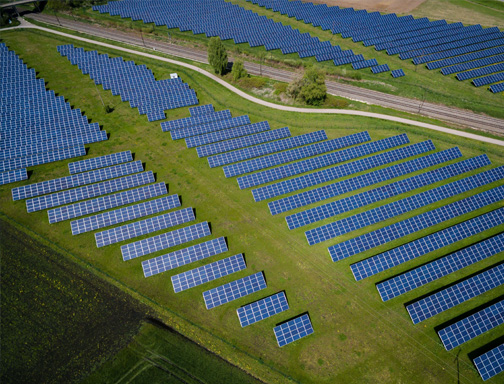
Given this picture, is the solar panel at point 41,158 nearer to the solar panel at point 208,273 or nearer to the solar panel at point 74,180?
the solar panel at point 74,180

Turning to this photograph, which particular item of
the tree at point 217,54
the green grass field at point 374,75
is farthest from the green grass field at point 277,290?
the tree at point 217,54

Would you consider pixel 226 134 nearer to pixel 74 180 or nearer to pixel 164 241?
pixel 164 241

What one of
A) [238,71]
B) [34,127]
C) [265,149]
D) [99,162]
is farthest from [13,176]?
[238,71]

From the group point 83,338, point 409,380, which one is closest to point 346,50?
point 409,380

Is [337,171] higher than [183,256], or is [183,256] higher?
[337,171]

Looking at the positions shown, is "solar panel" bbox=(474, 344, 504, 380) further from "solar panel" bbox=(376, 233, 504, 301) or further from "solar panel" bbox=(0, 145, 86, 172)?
"solar panel" bbox=(0, 145, 86, 172)

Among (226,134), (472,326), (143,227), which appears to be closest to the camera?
(472,326)

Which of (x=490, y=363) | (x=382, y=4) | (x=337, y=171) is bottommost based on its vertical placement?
(x=490, y=363)
